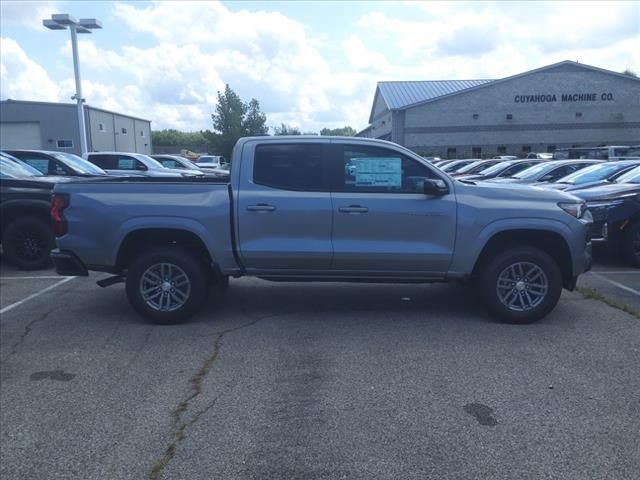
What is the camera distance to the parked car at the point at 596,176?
10766 millimetres

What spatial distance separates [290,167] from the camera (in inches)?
246

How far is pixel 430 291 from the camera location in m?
7.72

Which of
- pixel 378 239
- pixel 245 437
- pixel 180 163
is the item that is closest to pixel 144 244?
pixel 378 239

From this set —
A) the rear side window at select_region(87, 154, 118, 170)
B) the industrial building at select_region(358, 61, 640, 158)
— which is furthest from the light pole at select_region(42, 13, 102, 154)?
the industrial building at select_region(358, 61, 640, 158)

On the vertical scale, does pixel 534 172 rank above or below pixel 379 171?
below

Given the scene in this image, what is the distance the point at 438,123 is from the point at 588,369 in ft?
144

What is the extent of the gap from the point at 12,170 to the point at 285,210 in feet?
20.6

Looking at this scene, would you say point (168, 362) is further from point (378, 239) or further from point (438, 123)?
point (438, 123)

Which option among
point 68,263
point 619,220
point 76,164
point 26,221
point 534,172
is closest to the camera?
point 68,263

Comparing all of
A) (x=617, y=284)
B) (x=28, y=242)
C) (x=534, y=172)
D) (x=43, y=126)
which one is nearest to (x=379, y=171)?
(x=617, y=284)

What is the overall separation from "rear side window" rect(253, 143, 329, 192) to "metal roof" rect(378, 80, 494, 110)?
4495 centimetres

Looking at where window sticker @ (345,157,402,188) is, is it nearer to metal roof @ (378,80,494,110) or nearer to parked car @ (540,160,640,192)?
parked car @ (540,160,640,192)

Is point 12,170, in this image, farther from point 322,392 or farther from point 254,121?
point 254,121

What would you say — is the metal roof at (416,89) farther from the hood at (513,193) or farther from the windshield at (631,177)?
the hood at (513,193)
